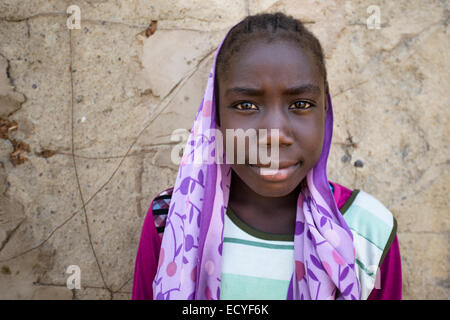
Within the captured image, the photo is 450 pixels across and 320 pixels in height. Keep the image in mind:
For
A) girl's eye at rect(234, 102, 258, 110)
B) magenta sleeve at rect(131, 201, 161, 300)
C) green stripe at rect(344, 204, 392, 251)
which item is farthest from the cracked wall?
girl's eye at rect(234, 102, 258, 110)

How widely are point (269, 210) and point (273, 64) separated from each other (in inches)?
18.6

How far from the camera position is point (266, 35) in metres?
1.02

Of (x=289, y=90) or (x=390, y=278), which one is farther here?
(x=390, y=278)

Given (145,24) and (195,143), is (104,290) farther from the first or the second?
(145,24)

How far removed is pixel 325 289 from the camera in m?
1.02

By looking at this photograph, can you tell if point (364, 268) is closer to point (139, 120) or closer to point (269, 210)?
point (269, 210)

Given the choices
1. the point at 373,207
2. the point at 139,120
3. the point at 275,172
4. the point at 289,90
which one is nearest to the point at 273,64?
the point at 289,90

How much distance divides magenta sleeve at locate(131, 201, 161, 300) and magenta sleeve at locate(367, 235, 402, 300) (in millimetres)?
727

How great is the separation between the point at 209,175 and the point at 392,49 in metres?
1.03

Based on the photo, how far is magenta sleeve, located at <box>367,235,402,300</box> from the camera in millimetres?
1135

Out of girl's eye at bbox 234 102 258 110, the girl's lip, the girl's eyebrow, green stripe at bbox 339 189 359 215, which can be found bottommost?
green stripe at bbox 339 189 359 215

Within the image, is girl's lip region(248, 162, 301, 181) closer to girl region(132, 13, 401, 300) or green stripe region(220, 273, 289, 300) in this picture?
girl region(132, 13, 401, 300)

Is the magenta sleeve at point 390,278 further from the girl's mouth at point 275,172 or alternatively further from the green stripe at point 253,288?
the girl's mouth at point 275,172

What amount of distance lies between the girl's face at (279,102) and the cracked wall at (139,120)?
1.85 feet
